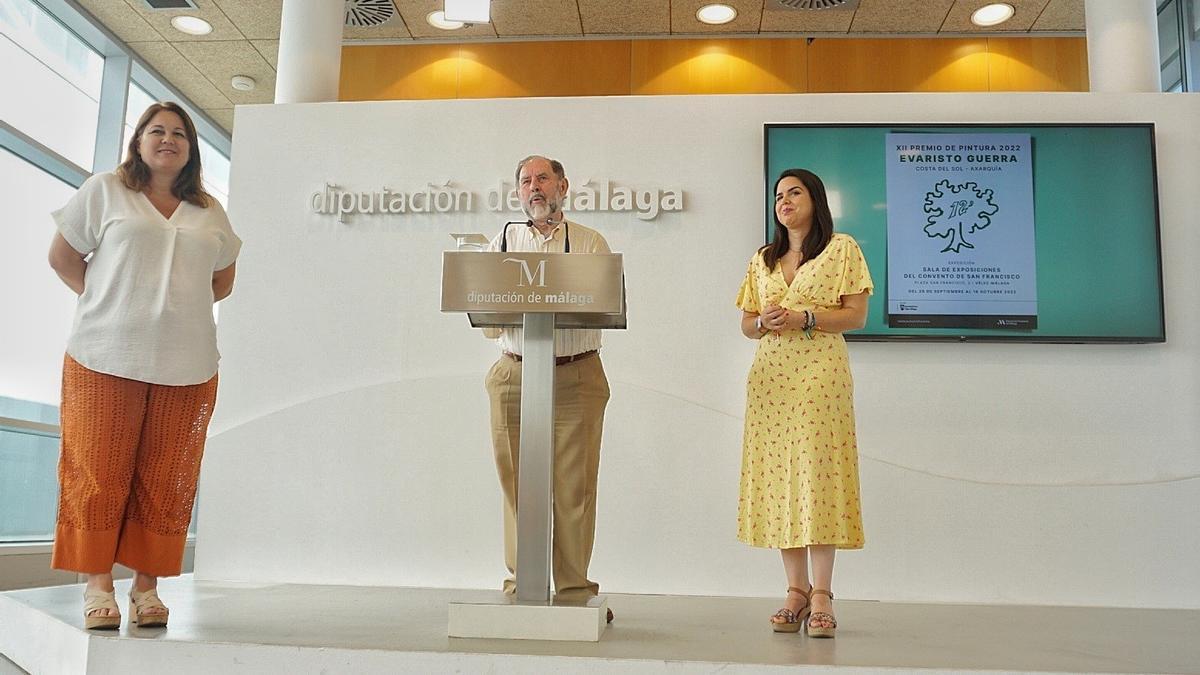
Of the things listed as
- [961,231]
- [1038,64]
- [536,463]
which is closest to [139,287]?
[536,463]

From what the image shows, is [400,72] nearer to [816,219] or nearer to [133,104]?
[133,104]

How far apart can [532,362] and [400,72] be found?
4281 millimetres

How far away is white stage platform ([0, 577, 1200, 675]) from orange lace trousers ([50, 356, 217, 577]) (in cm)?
20

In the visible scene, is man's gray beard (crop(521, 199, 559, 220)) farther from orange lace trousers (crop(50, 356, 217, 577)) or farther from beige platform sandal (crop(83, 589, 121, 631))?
beige platform sandal (crop(83, 589, 121, 631))

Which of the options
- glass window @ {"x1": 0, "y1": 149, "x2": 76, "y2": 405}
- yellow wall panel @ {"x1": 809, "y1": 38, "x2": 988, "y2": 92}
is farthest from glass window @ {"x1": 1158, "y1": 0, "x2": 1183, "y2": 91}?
glass window @ {"x1": 0, "y1": 149, "x2": 76, "y2": 405}

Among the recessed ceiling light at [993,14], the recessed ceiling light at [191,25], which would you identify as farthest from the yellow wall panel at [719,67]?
the recessed ceiling light at [191,25]

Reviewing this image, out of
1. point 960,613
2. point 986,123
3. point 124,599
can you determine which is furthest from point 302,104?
point 960,613

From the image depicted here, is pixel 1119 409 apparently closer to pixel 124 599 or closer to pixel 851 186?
pixel 851 186

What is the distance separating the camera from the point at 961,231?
14.6 ft

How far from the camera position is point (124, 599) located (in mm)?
3381

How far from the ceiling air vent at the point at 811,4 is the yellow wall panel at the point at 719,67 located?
0.37 metres

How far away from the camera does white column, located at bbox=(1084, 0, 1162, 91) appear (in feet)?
15.4

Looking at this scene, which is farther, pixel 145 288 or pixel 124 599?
pixel 124 599

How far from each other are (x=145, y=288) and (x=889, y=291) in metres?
3.00
